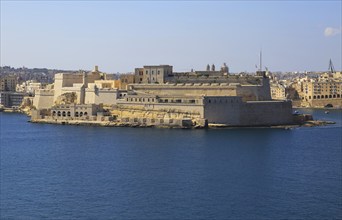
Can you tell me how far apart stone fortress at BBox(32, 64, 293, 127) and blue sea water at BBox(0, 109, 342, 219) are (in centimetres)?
236

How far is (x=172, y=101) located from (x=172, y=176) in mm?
11833

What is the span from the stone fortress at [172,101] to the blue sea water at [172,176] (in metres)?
2.36

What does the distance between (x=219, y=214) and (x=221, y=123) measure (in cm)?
1365

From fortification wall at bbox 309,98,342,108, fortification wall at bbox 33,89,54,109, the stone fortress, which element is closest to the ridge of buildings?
the stone fortress

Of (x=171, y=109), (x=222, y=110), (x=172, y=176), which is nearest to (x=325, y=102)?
(x=222, y=110)

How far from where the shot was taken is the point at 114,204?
38.6ft

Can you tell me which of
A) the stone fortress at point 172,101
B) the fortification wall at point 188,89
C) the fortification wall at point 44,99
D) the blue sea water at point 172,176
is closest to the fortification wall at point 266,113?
the stone fortress at point 172,101

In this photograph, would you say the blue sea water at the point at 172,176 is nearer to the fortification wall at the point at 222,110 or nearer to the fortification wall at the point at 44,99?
the fortification wall at the point at 222,110

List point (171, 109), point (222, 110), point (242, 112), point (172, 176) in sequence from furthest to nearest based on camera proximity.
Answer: point (171, 109)
point (242, 112)
point (222, 110)
point (172, 176)

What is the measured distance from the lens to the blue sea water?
37.3 feet

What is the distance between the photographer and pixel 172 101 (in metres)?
25.9

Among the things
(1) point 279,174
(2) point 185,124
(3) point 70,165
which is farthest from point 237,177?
(2) point 185,124

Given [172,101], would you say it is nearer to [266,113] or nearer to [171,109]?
[171,109]

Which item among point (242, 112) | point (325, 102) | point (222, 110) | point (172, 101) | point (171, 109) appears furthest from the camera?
point (325, 102)
